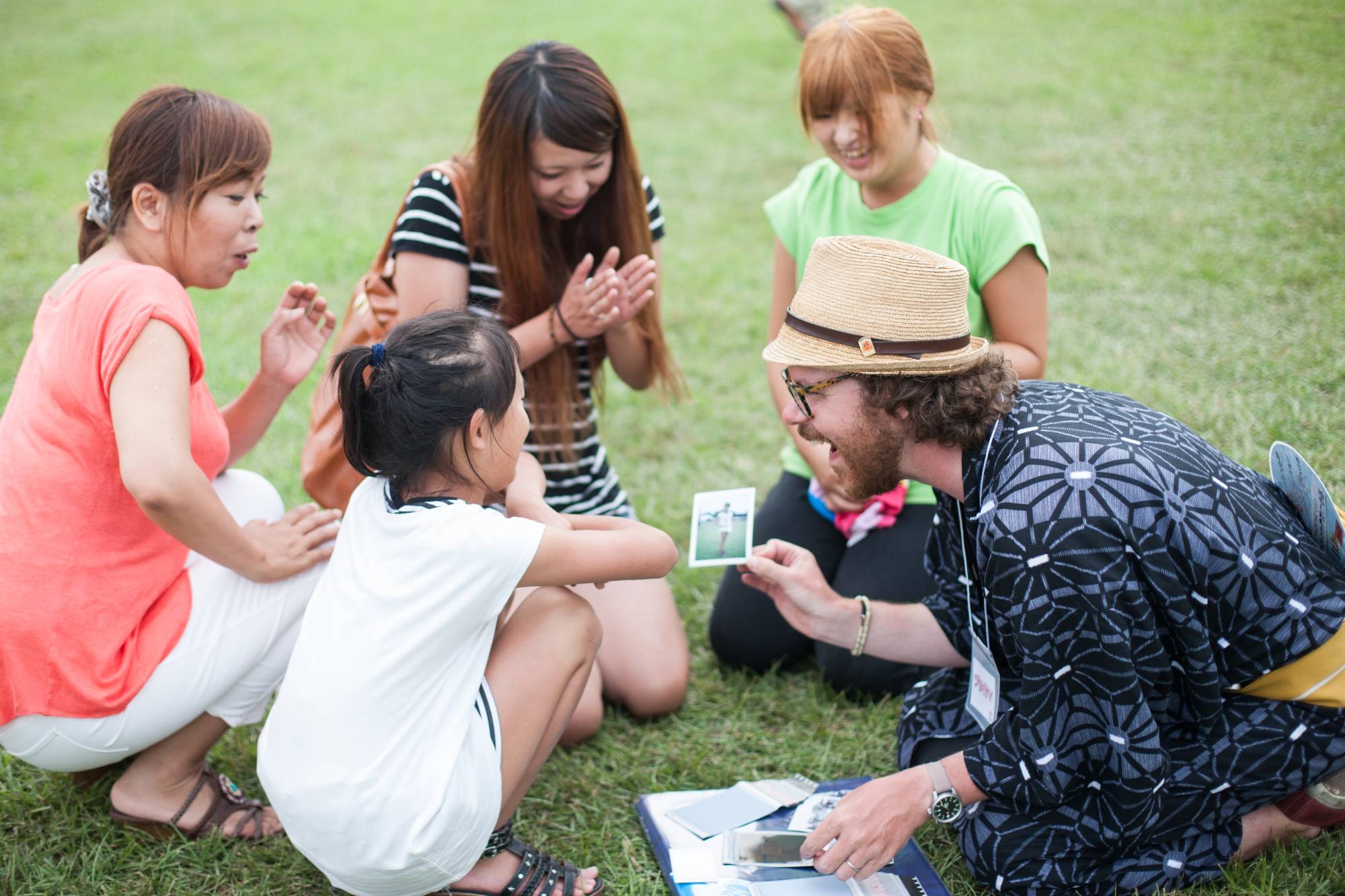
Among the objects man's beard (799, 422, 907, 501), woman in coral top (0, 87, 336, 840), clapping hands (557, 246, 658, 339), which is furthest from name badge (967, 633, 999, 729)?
woman in coral top (0, 87, 336, 840)

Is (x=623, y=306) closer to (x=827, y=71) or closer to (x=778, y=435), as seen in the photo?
(x=827, y=71)

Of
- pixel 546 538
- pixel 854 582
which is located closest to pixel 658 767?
pixel 854 582

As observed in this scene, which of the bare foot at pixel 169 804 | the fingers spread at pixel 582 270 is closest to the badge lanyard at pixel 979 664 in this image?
the fingers spread at pixel 582 270

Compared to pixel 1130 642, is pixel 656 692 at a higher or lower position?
lower

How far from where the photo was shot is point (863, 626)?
3010 millimetres

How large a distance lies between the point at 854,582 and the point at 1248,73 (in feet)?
26.8

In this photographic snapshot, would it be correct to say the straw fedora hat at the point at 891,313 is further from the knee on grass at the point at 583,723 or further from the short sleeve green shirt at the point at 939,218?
the knee on grass at the point at 583,723

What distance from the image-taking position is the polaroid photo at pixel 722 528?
2.94 meters

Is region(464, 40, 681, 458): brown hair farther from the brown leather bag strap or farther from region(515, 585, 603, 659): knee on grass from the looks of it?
region(515, 585, 603, 659): knee on grass

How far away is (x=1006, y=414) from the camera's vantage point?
8.27 feet

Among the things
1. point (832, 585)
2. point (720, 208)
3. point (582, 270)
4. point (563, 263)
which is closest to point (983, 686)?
point (832, 585)

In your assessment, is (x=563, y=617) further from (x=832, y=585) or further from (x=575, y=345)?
(x=575, y=345)

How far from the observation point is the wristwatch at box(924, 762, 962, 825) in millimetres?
2475

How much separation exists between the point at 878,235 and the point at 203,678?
2481 mm
